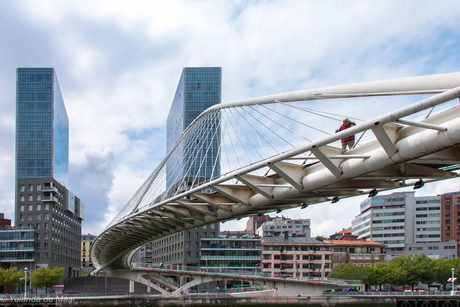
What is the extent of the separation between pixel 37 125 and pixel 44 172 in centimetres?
1356

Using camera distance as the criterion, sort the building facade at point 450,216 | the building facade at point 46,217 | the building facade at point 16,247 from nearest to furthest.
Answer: the building facade at point 16,247 < the building facade at point 46,217 < the building facade at point 450,216

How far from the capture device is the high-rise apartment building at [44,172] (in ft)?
349

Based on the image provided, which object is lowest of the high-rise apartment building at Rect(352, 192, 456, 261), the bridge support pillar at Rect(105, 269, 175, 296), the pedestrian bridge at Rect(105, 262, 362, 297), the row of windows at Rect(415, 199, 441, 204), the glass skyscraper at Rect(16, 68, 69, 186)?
the bridge support pillar at Rect(105, 269, 175, 296)

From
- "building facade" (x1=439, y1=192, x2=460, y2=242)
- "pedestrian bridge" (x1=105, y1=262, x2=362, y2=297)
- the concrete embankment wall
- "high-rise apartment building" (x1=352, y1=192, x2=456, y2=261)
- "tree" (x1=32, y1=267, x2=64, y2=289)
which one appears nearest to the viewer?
the concrete embankment wall

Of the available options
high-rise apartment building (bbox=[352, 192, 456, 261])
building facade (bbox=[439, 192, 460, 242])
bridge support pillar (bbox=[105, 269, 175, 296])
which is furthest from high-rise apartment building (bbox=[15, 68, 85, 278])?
building facade (bbox=[439, 192, 460, 242])

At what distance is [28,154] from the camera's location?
404ft

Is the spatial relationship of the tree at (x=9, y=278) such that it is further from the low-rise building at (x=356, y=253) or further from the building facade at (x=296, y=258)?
the low-rise building at (x=356, y=253)

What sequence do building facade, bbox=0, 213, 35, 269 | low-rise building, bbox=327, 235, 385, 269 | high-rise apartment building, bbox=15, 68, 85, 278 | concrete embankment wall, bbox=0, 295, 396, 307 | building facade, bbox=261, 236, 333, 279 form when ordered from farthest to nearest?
high-rise apartment building, bbox=15, 68, 85, 278
building facade, bbox=0, 213, 35, 269
low-rise building, bbox=327, 235, 385, 269
building facade, bbox=261, 236, 333, 279
concrete embankment wall, bbox=0, 295, 396, 307

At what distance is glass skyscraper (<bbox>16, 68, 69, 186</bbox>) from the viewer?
12181 cm

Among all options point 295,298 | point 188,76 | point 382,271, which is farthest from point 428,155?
point 188,76

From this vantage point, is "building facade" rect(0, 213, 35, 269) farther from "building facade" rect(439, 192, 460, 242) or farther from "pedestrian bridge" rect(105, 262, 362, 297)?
"building facade" rect(439, 192, 460, 242)

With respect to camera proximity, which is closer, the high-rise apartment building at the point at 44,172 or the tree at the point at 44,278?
the tree at the point at 44,278

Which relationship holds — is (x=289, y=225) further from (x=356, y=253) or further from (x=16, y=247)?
(x=16, y=247)

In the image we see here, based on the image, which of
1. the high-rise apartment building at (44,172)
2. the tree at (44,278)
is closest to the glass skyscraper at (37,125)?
the high-rise apartment building at (44,172)
